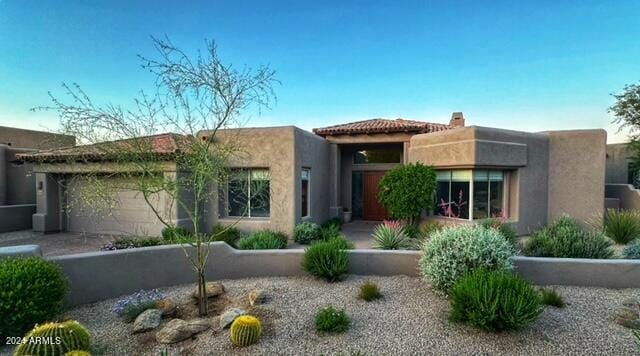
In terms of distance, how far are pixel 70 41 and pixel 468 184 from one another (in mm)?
15636

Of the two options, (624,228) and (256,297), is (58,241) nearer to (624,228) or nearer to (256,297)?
(256,297)

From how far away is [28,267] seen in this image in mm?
4691

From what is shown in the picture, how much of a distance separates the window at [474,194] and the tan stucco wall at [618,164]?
15.4 meters

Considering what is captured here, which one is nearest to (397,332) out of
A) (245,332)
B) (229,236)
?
(245,332)

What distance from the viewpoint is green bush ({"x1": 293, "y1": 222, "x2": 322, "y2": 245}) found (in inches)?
419

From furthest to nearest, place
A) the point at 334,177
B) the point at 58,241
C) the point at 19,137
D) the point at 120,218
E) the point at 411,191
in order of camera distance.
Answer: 1. the point at 19,137
2. the point at 334,177
3. the point at 120,218
4. the point at 58,241
5. the point at 411,191

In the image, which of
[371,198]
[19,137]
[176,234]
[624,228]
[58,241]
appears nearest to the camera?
[176,234]

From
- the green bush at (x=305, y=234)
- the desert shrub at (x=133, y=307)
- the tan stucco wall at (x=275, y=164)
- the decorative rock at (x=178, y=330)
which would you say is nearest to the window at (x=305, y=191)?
the tan stucco wall at (x=275, y=164)

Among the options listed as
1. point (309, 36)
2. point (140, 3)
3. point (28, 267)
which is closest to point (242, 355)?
point (28, 267)

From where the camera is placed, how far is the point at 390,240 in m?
8.06

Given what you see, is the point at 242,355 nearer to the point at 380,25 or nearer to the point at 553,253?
the point at 553,253

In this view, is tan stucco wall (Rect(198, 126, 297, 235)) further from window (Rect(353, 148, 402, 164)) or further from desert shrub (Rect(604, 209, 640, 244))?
desert shrub (Rect(604, 209, 640, 244))

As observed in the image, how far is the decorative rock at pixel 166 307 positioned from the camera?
5.19m

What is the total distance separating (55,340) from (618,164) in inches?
1156
